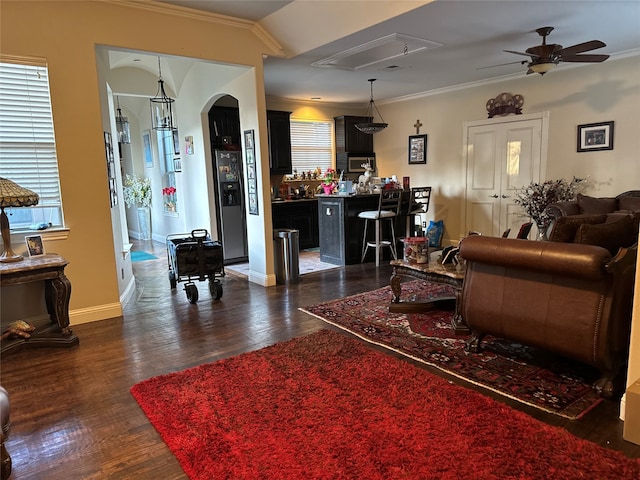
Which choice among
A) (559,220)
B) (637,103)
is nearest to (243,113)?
(559,220)

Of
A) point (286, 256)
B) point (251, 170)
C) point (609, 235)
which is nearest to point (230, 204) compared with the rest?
point (251, 170)

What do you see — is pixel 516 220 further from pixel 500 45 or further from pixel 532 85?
pixel 500 45

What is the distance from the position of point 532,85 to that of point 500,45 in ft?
5.87

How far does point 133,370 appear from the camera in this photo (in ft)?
9.59

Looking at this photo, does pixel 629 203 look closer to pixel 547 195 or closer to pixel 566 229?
pixel 547 195

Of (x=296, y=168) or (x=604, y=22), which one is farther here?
(x=296, y=168)

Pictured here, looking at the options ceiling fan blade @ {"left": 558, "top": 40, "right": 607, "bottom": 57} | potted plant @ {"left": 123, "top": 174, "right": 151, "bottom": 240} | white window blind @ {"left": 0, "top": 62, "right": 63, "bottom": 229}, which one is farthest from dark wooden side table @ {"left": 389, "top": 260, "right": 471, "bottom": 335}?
potted plant @ {"left": 123, "top": 174, "right": 151, "bottom": 240}

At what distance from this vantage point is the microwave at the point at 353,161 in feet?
28.3

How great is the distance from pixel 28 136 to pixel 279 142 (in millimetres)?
4450

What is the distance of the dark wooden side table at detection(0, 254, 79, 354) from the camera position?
3146 millimetres

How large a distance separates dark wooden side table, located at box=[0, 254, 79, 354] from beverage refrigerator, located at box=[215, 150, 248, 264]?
2.97m

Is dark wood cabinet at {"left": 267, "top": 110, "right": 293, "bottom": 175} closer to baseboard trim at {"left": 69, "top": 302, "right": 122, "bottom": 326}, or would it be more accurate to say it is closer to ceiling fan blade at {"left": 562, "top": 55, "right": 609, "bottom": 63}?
baseboard trim at {"left": 69, "top": 302, "right": 122, "bottom": 326}

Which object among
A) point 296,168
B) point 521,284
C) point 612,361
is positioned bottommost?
point 612,361

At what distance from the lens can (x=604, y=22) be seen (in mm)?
4133
